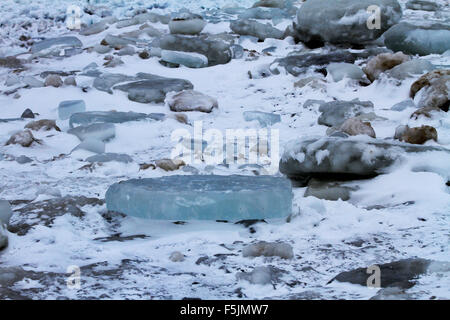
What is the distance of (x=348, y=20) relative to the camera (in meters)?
4.58

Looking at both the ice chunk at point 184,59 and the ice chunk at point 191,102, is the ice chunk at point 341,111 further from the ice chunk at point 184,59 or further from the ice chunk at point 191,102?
the ice chunk at point 184,59

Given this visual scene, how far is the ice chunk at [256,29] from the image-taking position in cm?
537

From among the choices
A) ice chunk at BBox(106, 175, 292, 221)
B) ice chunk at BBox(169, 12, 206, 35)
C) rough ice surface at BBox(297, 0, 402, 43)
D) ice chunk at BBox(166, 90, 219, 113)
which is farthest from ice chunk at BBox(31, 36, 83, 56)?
ice chunk at BBox(106, 175, 292, 221)

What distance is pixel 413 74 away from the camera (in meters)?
3.72

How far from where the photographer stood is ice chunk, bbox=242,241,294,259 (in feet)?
5.97

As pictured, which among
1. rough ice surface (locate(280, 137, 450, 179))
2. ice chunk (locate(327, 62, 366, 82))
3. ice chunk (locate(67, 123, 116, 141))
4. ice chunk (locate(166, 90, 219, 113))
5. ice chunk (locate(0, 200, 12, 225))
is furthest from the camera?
ice chunk (locate(327, 62, 366, 82))

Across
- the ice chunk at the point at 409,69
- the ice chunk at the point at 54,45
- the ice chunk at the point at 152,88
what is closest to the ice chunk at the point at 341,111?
the ice chunk at the point at 409,69

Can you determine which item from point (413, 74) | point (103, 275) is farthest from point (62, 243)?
point (413, 74)

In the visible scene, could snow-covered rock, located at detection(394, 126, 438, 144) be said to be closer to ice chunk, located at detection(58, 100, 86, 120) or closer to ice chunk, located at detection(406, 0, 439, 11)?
ice chunk, located at detection(58, 100, 86, 120)

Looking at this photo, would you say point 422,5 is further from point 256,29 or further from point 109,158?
point 109,158

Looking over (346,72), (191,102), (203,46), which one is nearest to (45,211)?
(191,102)

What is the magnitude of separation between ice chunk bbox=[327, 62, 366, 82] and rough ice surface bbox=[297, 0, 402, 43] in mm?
589

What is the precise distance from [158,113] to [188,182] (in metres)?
1.38

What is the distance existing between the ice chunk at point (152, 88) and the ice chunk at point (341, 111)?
3.02 ft
